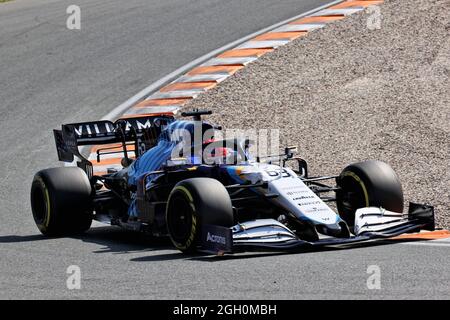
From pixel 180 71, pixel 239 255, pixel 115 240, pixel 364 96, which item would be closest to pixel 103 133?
pixel 115 240

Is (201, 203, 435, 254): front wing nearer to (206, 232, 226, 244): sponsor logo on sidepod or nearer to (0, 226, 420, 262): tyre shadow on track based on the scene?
(206, 232, 226, 244): sponsor logo on sidepod

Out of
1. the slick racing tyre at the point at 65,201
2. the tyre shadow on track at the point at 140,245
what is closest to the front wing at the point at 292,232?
the tyre shadow on track at the point at 140,245

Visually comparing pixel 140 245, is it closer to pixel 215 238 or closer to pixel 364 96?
pixel 215 238

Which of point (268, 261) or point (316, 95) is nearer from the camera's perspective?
point (268, 261)

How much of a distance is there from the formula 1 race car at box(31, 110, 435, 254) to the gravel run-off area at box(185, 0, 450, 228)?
1.32 metres

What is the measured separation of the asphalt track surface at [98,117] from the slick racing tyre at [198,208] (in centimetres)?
20

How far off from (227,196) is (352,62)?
27.8 feet

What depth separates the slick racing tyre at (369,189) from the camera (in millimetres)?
10430

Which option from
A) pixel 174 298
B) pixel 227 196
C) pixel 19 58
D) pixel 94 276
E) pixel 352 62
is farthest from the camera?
pixel 19 58

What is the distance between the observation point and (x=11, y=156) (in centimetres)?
1588

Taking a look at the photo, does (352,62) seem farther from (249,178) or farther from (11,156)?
(249,178)

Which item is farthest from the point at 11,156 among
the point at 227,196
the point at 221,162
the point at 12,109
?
the point at 227,196

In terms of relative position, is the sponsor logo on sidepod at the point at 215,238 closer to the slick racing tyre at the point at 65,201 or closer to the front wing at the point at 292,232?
the front wing at the point at 292,232

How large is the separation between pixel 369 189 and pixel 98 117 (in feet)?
25.7
